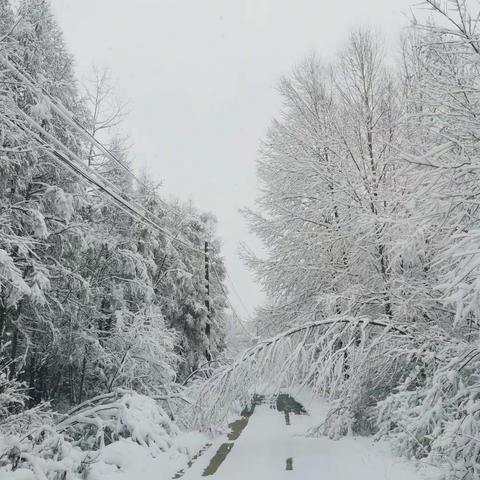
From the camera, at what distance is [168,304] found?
23.2 m

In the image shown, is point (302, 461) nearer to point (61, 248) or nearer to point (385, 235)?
point (385, 235)

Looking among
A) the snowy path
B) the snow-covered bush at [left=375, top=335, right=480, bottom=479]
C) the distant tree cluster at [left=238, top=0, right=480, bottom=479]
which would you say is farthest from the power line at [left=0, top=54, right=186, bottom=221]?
the snow-covered bush at [left=375, top=335, right=480, bottom=479]

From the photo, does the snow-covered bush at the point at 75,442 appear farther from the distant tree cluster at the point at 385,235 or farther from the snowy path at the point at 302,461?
the distant tree cluster at the point at 385,235

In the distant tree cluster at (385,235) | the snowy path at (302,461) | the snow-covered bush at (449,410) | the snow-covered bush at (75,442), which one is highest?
the distant tree cluster at (385,235)

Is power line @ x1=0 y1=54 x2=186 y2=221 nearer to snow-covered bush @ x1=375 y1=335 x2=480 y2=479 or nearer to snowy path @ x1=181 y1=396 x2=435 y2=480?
snowy path @ x1=181 y1=396 x2=435 y2=480

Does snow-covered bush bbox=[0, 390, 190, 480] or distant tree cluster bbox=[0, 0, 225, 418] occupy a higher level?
distant tree cluster bbox=[0, 0, 225, 418]

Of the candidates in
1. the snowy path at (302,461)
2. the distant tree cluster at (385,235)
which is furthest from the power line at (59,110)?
the snowy path at (302,461)

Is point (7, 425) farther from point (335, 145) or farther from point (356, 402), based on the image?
point (335, 145)

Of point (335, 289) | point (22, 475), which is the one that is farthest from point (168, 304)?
point (22, 475)

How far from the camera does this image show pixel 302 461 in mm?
8164

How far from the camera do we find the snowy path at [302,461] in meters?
7.00

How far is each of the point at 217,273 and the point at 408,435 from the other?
25.8 metres

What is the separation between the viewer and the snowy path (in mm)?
7004

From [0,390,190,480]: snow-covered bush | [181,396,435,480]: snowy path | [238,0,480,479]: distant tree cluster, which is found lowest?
[181,396,435,480]: snowy path
